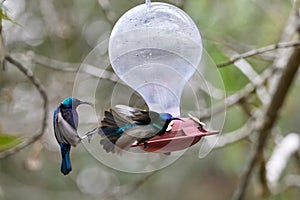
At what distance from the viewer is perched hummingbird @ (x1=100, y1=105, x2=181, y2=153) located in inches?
41.8

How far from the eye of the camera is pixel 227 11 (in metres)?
2.97

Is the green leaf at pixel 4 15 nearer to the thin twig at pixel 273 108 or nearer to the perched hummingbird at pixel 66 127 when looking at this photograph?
the perched hummingbird at pixel 66 127

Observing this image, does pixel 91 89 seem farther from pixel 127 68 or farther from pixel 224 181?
pixel 224 181

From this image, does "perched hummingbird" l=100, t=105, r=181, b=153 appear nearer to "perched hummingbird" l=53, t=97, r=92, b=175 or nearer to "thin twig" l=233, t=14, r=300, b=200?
"perched hummingbird" l=53, t=97, r=92, b=175

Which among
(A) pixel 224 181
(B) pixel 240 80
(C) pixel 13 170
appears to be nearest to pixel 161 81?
(B) pixel 240 80

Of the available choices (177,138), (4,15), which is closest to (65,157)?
(177,138)

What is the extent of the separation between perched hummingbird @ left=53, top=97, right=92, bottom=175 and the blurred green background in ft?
1.34

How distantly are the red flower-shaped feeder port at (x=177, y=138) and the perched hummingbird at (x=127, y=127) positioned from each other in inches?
0.5

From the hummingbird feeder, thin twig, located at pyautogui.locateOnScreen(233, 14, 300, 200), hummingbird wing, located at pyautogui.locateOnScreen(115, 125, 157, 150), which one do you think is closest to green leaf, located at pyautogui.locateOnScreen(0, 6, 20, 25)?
the hummingbird feeder

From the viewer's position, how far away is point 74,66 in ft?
8.26

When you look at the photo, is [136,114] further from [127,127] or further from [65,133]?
[65,133]

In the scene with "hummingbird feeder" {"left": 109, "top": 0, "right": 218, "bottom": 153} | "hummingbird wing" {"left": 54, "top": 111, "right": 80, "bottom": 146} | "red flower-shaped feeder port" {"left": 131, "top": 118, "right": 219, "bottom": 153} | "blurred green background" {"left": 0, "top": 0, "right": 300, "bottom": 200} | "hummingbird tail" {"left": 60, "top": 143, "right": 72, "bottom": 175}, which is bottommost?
"blurred green background" {"left": 0, "top": 0, "right": 300, "bottom": 200}

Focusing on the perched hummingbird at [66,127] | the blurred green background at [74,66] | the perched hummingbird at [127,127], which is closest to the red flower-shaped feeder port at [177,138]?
the perched hummingbird at [127,127]

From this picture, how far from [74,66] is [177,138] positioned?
150cm
